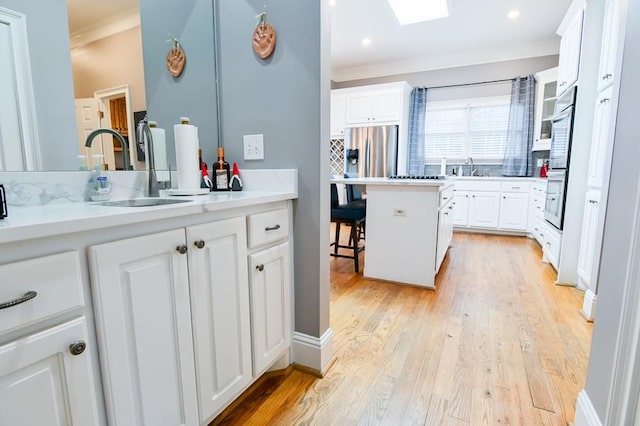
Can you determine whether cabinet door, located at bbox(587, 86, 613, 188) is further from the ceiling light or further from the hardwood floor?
the ceiling light

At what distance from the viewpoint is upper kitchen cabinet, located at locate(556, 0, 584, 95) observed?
8.65 feet

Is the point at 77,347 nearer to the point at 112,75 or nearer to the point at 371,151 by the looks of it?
the point at 112,75

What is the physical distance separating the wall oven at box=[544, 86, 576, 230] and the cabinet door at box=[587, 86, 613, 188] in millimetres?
282

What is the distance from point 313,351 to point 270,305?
1.20 feet

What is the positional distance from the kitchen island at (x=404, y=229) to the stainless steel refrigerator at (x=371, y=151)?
2.40 meters

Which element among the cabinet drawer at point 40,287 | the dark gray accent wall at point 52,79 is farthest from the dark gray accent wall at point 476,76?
the cabinet drawer at point 40,287

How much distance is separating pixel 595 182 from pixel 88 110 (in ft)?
10.0

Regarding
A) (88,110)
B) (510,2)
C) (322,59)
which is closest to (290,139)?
(322,59)

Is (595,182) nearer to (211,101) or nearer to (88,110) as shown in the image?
(211,101)

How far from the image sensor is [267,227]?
1.31 m

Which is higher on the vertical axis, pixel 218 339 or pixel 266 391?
pixel 218 339

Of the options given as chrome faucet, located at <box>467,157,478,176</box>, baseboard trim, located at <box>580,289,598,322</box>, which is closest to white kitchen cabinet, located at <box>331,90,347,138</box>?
chrome faucet, located at <box>467,157,478,176</box>

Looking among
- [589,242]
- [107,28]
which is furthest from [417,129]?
[107,28]

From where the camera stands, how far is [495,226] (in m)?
4.54
